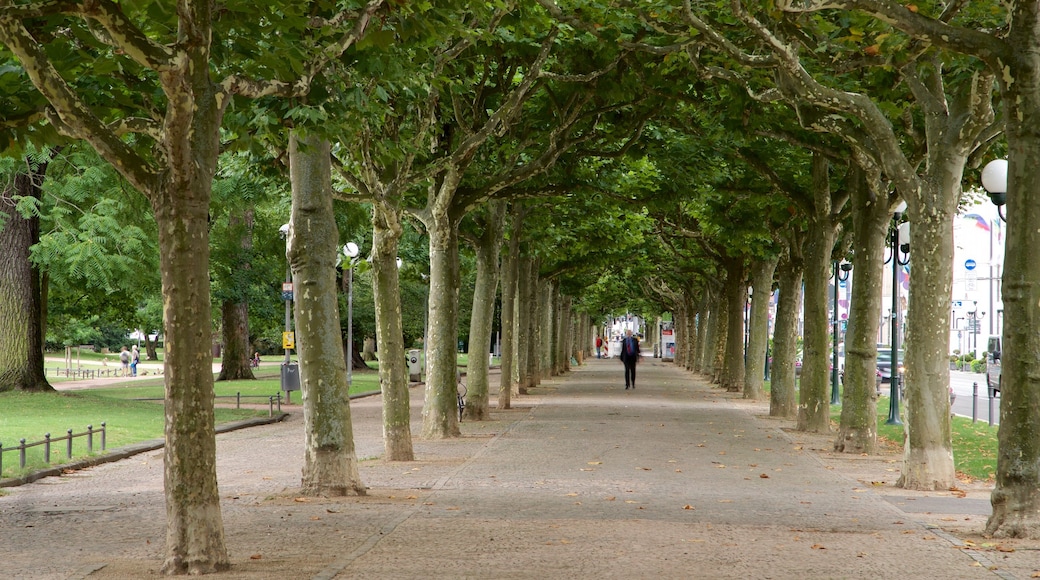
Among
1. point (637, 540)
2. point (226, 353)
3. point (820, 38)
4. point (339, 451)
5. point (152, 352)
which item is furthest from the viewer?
point (152, 352)

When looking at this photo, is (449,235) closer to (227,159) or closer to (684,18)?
(227,159)

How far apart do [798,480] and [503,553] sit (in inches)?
264

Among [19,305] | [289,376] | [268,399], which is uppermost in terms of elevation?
[19,305]

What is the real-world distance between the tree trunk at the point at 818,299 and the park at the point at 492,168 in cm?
5

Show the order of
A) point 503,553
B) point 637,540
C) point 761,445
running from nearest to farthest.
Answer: point 503,553 → point 637,540 → point 761,445

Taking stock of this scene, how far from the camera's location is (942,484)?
44.2ft


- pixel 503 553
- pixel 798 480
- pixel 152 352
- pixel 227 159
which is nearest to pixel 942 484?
pixel 798 480

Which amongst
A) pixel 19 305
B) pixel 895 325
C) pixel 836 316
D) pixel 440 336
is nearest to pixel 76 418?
pixel 19 305

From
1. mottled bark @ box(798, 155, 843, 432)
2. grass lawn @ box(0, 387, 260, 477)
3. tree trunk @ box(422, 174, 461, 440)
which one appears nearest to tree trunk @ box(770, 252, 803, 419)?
mottled bark @ box(798, 155, 843, 432)

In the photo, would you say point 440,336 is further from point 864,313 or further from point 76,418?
point 76,418

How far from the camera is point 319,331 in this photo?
12.2 m

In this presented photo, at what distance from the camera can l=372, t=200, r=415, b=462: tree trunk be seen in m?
16.1

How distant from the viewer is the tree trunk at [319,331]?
480 inches

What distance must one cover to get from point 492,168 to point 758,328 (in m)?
11.8
